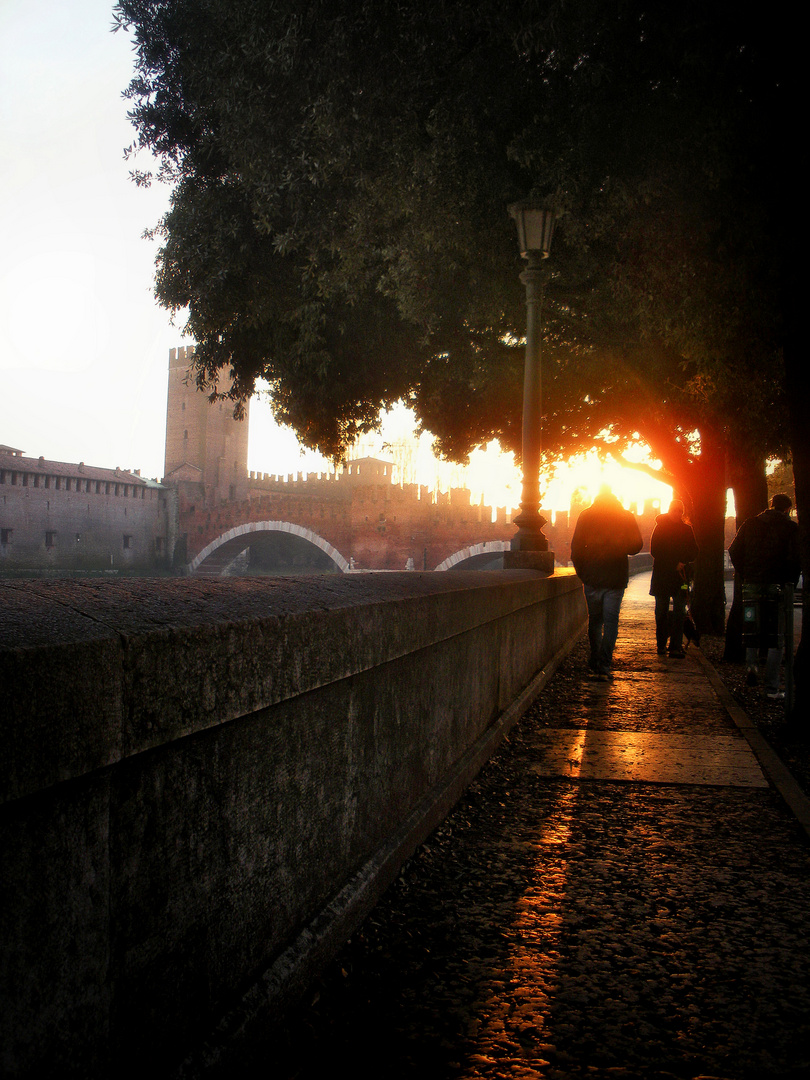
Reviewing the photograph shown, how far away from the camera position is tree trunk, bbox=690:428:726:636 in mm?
13500

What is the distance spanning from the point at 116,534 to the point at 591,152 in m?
66.9

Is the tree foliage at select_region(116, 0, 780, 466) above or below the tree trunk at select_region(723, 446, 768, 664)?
above

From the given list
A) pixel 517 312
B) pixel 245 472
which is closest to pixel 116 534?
pixel 245 472

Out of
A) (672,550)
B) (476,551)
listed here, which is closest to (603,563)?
(672,550)

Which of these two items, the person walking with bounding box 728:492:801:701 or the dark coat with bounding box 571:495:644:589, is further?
the dark coat with bounding box 571:495:644:589

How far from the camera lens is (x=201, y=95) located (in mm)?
9305

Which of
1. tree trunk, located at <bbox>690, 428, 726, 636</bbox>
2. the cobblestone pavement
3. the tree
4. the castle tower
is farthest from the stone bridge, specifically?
the cobblestone pavement

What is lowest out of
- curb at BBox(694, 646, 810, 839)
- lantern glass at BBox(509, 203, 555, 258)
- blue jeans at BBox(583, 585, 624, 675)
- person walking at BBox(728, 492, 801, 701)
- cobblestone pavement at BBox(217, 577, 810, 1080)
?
cobblestone pavement at BBox(217, 577, 810, 1080)

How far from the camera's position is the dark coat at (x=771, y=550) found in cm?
752

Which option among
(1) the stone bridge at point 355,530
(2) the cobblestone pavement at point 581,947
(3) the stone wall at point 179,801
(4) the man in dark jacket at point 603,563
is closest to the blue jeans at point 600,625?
(4) the man in dark jacket at point 603,563

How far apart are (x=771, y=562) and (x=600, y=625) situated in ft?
5.21

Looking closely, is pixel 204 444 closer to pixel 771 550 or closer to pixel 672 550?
pixel 672 550

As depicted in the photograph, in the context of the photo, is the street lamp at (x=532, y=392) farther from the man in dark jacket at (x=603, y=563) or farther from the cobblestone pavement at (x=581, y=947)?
the cobblestone pavement at (x=581, y=947)

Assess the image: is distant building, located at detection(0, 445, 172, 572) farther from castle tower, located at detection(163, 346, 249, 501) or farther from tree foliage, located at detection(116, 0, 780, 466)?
tree foliage, located at detection(116, 0, 780, 466)
